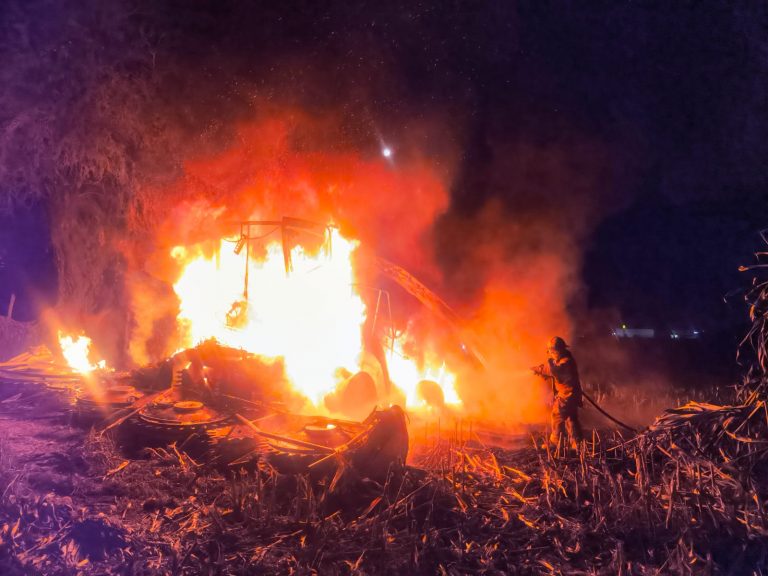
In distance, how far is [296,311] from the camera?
506 inches

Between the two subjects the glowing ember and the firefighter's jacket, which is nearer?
the firefighter's jacket

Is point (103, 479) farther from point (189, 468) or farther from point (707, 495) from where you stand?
point (707, 495)

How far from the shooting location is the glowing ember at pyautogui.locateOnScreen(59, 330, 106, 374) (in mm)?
13398

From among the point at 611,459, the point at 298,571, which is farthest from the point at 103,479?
the point at 611,459

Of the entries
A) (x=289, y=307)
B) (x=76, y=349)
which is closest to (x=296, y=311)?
(x=289, y=307)

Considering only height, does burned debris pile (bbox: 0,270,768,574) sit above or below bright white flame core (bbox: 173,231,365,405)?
below

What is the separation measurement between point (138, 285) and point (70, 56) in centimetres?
609

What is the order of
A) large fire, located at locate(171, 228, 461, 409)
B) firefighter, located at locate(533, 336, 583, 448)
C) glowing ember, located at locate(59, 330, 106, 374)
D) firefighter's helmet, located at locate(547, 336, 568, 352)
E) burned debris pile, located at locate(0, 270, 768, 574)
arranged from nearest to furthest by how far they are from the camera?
burned debris pile, located at locate(0, 270, 768, 574) → firefighter, located at locate(533, 336, 583, 448) → firefighter's helmet, located at locate(547, 336, 568, 352) → large fire, located at locate(171, 228, 461, 409) → glowing ember, located at locate(59, 330, 106, 374)

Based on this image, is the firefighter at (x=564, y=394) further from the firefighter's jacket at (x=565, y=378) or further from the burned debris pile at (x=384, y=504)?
the burned debris pile at (x=384, y=504)

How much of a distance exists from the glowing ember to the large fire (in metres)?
2.50

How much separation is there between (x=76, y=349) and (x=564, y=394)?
13.2 meters

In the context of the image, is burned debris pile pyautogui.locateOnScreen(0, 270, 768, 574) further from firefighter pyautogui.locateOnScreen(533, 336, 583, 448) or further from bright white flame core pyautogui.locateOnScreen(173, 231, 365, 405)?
bright white flame core pyautogui.locateOnScreen(173, 231, 365, 405)

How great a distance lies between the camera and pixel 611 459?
6.49 metres

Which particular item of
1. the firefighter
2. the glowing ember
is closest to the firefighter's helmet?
the firefighter
